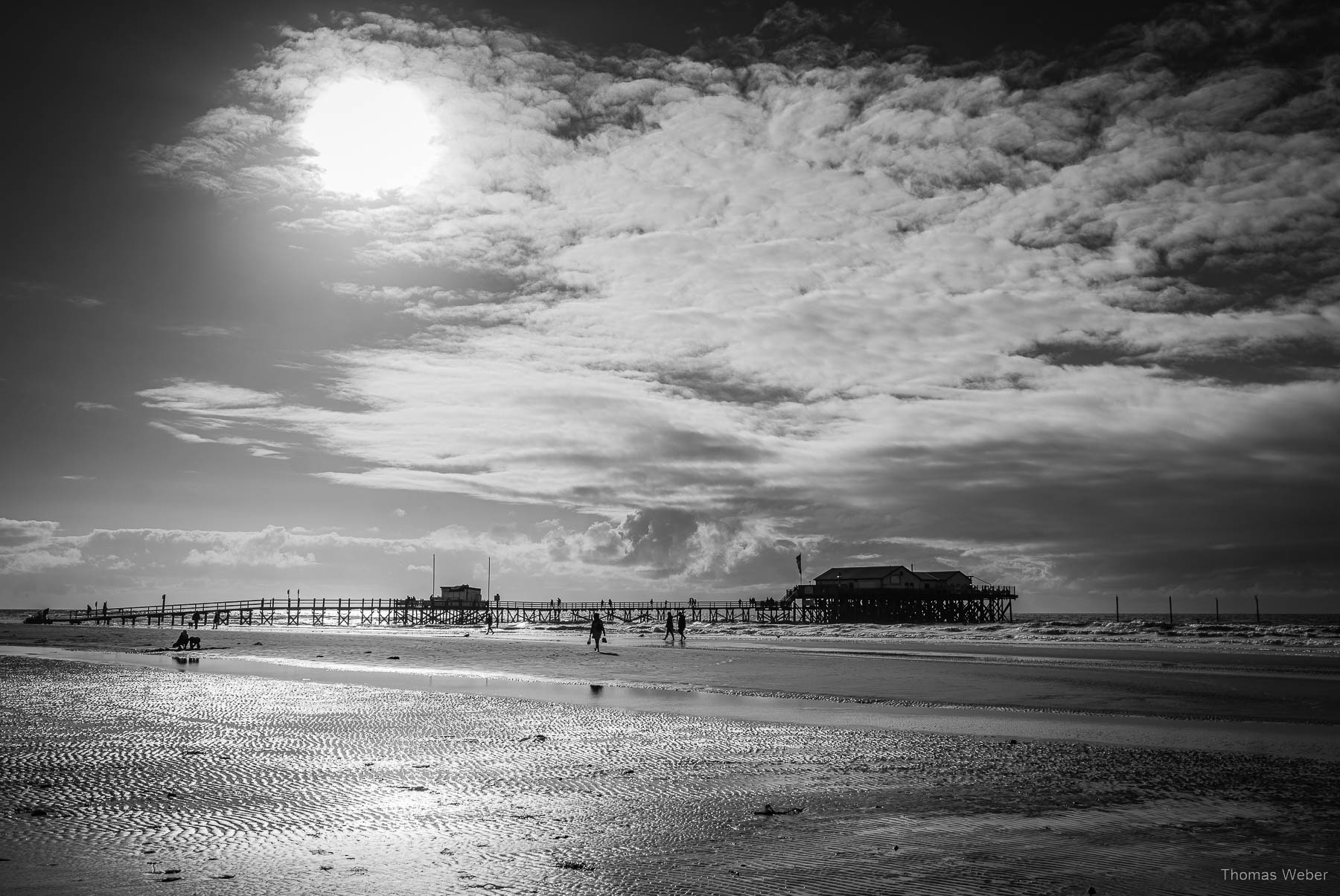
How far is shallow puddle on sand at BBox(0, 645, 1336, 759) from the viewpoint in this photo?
15727mm

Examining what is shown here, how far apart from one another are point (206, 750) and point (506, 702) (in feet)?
26.7

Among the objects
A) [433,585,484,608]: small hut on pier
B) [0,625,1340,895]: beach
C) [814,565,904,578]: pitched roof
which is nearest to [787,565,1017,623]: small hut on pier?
[814,565,904,578]: pitched roof

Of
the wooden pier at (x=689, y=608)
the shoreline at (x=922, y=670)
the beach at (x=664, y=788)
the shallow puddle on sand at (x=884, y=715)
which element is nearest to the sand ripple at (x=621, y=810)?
the beach at (x=664, y=788)

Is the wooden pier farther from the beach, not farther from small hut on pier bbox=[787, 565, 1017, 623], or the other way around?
the beach

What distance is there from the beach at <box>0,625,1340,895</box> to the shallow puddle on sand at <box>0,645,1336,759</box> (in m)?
0.14


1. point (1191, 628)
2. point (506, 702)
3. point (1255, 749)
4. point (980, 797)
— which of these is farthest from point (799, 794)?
point (1191, 628)

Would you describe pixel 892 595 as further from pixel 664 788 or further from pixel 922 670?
pixel 664 788

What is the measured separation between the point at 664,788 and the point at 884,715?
30.1 feet

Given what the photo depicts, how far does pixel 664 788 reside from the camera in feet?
36.5

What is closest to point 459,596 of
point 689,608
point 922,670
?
point 689,608

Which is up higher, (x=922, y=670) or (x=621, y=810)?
(x=621, y=810)

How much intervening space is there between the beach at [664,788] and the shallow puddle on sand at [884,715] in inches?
5.3

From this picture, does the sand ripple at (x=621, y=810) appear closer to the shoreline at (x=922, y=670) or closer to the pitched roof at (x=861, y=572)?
the shoreline at (x=922, y=670)

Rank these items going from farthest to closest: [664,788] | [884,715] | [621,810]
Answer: [884,715]
[664,788]
[621,810]
